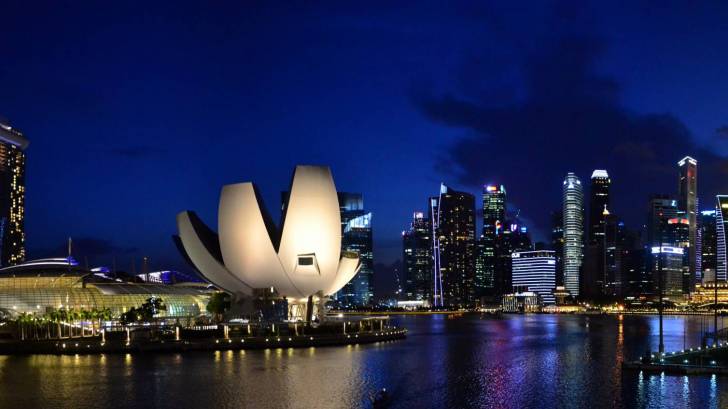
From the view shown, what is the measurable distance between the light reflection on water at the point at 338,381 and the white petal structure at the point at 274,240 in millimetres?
7799

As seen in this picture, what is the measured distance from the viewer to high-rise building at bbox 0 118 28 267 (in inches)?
5404

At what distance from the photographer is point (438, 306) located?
182875mm

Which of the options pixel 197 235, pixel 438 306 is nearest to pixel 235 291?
pixel 197 235

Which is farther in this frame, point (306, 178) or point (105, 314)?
point (105, 314)

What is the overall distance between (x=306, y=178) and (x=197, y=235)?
762 centimetres

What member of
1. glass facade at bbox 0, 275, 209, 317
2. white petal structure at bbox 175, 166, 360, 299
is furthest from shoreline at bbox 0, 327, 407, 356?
glass facade at bbox 0, 275, 209, 317

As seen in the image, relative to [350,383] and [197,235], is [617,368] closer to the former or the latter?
[350,383]

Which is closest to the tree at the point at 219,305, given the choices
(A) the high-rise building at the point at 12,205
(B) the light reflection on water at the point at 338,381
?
(B) the light reflection on water at the point at 338,381

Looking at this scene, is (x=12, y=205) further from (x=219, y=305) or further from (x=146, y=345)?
(x=146, y=345)

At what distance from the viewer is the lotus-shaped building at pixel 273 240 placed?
155 feet

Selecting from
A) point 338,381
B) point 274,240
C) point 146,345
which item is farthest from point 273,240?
point 338,381

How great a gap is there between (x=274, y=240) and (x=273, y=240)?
11 cm

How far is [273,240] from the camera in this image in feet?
158

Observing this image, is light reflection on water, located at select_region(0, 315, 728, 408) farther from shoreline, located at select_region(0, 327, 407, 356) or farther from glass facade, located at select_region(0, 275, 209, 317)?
glass facade, located at select_region(0, 275, 209, 317)
